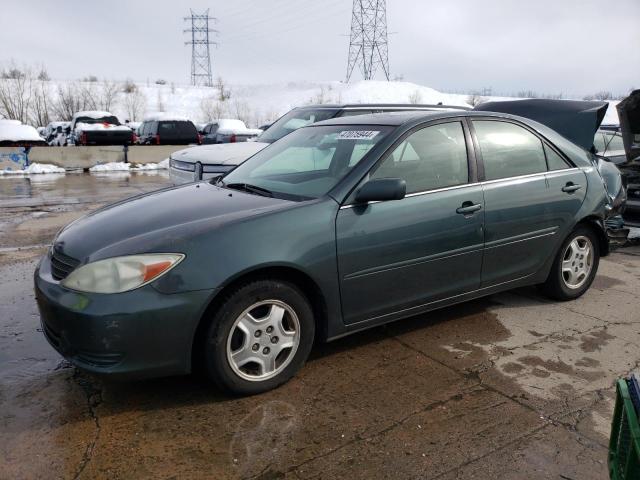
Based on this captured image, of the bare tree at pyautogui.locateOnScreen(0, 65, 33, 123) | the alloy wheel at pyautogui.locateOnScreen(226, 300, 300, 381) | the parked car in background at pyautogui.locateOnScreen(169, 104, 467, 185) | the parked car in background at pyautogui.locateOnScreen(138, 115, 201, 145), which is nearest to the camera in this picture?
the alloy wheel at pyautogui.locateOnScreen(226, 300, 300, 381)

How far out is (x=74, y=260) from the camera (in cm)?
306

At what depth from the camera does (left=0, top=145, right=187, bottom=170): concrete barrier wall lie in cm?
1748

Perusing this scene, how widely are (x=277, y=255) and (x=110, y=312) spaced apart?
0.91m

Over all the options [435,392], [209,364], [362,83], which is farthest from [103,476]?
[362,83]

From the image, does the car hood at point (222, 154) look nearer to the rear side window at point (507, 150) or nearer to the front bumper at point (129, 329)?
the rear side window at point (507, 150)

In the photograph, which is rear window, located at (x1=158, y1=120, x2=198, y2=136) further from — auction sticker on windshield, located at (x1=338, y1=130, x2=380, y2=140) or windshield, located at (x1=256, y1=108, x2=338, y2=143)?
auction sticker on windshield, located at (x1=338, y1=130, x2=380, y2=140)

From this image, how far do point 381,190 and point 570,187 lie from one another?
79.7 inches

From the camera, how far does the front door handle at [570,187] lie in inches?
176

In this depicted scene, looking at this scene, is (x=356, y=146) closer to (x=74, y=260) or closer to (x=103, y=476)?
(x=74, y=260)

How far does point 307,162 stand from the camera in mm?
4195

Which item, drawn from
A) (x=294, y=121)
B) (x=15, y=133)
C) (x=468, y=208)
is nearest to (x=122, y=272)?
(x=468, y=208)

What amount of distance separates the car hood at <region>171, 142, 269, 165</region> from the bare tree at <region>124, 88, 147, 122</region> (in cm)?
5800

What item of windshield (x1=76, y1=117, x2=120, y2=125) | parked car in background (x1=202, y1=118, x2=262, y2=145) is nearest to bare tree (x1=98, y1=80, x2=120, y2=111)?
windshield (x1=76, y1=117, x2=120, y2=125)

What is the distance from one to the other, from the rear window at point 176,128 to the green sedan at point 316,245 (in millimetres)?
19557
